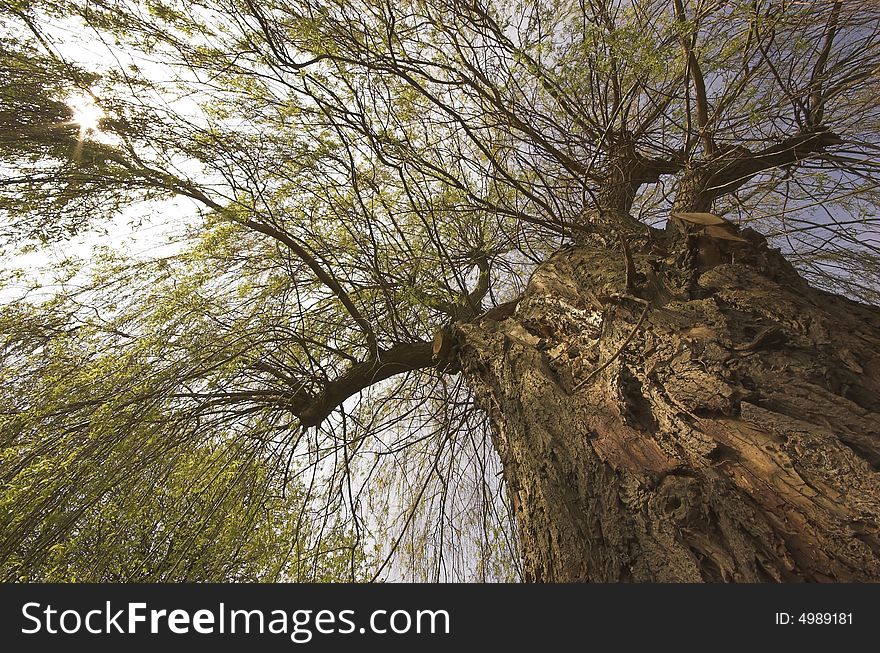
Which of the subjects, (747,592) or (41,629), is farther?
(41,629)

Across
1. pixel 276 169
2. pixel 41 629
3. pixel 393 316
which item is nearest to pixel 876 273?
pixel 393 316

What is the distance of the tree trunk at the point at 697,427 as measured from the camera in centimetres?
96

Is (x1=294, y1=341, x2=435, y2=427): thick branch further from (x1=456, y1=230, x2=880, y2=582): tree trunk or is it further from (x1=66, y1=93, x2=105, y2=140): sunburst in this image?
(x1=66, y1=93, x2=105, y2=140): sunburst

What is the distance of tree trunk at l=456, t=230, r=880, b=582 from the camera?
37.7 inches

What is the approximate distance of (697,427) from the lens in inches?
48.1

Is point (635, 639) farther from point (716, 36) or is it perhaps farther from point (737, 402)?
point (716, 36)

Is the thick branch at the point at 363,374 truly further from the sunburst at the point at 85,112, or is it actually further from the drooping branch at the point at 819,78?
the drooping branch at the point at 819,78

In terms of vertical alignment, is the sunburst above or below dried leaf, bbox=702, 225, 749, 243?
above

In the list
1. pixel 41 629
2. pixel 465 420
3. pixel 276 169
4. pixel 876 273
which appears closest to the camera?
pixel 41 629

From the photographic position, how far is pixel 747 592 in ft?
3.00

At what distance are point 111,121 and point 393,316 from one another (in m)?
1.45

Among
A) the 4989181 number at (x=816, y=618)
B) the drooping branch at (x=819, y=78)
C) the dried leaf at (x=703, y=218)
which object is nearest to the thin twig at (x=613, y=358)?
the dried leaf at (x=703, y=218)

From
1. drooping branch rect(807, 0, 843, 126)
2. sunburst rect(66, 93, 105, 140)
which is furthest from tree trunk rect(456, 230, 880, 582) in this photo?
sunburst rect(66, 93, 105, 140)

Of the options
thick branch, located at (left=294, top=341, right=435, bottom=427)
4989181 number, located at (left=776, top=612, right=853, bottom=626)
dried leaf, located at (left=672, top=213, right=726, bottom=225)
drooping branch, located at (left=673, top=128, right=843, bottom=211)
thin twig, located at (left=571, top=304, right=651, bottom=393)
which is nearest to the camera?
4989181 number, located at (left=776, top=612, right=853, bottom=626)
